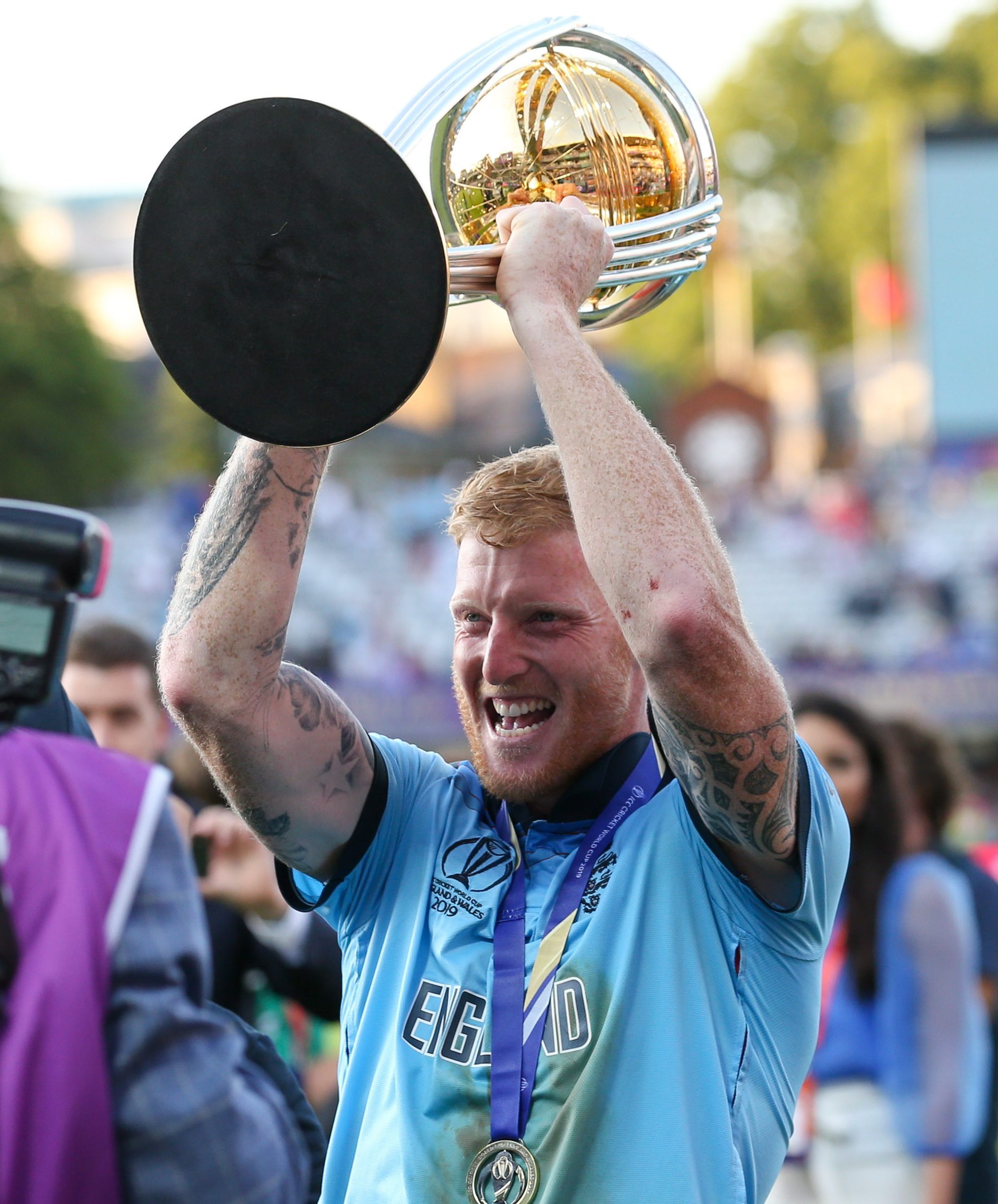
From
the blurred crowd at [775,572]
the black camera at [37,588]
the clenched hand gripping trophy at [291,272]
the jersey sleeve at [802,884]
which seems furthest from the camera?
the blurred crowd at [775,572]

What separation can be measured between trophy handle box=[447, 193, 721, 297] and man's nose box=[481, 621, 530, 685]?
1.67 feet

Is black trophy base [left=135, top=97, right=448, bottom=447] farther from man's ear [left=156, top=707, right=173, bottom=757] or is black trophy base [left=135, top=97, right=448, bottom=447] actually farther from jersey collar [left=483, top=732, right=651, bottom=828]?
man's ear [left=156, top=707, right=173, bottom=757]

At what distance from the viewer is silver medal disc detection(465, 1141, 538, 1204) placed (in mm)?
1865

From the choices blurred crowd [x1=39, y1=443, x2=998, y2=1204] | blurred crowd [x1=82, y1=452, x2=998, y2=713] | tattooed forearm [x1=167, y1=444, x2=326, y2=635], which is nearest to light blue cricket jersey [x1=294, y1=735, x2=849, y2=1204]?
tattooed forearm [x1=167, y1=444, x2=326, y2=635]

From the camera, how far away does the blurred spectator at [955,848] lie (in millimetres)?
3920

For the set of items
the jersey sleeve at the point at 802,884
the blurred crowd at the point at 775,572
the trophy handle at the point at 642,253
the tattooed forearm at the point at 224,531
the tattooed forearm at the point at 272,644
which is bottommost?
the blurred crowd at the point at 775,572

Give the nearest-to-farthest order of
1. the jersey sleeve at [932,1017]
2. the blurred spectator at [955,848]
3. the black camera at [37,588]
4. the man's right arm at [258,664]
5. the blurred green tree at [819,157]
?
the black camera at [37,588] < the man's right arm at [258,664] < the jersey sleeve at [932,1017] < the blurred spectator at [955,848] < the blurred green tree at [819,157]

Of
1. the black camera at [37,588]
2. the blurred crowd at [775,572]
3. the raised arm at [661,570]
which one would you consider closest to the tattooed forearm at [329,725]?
the raised arm at [661,570]

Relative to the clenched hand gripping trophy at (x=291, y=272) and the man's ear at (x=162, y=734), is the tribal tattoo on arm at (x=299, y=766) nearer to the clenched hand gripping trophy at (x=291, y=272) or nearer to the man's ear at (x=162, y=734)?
the clenched hand gripping trophy at (x=291, y=272)

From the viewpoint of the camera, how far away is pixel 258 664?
2.08 m

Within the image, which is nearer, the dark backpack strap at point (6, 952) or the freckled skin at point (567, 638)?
the dark backpack strap at point (6, 952)

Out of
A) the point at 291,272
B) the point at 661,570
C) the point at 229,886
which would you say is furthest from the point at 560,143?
the point at 229,886

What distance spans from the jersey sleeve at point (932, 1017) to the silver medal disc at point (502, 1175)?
2223 millimetres

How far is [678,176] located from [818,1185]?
2.97 meters
